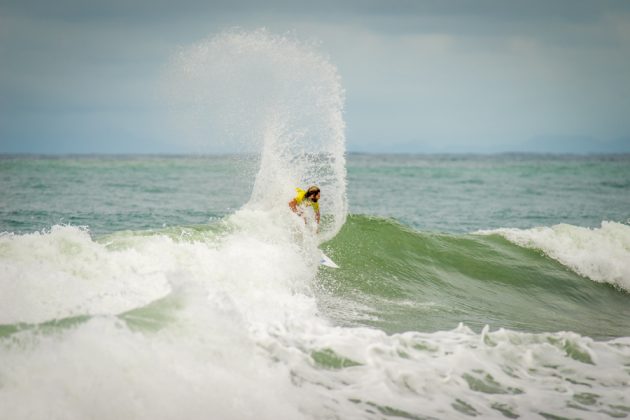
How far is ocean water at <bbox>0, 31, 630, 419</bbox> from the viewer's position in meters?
6.27

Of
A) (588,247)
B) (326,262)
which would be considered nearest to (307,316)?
(326,262)

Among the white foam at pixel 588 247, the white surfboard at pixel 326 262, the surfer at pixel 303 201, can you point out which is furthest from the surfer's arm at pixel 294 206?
the white foam at pixel 588 247

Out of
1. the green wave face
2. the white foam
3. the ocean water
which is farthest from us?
the white foam

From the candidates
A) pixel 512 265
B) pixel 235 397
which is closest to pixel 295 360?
pixel 235 397

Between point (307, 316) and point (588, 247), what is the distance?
11.2 meters

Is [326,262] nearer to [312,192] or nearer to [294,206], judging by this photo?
[294,206]

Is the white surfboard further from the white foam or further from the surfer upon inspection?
the white foam

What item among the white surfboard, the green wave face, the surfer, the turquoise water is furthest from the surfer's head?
the green wave face

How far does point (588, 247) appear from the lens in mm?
17656

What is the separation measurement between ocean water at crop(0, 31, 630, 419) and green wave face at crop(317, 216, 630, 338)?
0.06 metres

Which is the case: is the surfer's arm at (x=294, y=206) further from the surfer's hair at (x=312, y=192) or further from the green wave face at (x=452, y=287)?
the green wave face at (x=452, y=287)

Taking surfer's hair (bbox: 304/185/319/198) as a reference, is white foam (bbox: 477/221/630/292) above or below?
below

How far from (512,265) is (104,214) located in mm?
15059

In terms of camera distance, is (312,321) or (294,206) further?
(294,206)
